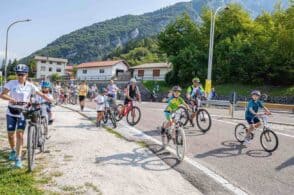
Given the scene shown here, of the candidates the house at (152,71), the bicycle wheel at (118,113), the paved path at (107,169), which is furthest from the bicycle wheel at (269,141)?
the house at (152,71)

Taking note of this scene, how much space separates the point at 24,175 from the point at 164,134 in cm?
418

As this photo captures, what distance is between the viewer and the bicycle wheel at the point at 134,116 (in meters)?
14.4

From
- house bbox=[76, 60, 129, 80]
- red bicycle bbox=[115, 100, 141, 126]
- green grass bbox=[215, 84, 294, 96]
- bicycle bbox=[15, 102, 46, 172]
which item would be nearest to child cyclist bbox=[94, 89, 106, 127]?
red bicycle bbox=[115, 100, 141, 126]

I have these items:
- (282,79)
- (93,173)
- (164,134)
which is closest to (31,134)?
(93,173)

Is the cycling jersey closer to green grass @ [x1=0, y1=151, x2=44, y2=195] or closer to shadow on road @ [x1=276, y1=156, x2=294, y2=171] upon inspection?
shadow on road @ [x1=276, y1=156, x2=294, y2=171]

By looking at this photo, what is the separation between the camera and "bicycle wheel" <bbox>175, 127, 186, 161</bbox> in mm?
8227

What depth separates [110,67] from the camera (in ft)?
273

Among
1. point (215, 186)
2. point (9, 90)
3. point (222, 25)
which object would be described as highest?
point (222, 25)

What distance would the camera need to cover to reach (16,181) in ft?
19.6

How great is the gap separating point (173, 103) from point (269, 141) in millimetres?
2820

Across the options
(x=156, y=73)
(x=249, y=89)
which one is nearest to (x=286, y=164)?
(x=249, y=89)

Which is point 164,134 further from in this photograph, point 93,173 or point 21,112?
point 21,112

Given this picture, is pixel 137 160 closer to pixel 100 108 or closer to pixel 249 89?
pixel 100 108

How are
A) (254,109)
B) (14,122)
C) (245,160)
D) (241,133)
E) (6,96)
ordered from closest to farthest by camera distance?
1. (6,96)
2. (14,122)
3. (245,160)
4. (254,109)
5. (241,133)
